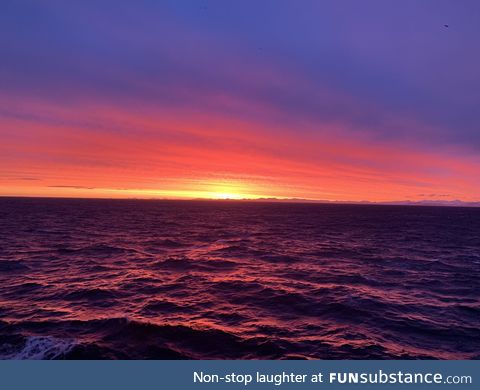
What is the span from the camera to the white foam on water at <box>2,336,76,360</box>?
477 inches

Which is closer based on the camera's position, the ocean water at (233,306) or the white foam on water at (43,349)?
the white foam on water at (43,349)

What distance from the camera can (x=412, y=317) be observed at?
17.3 m

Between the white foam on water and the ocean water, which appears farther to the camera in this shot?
the ocean water

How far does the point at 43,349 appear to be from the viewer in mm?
12664

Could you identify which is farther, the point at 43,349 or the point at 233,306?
the point at 233,306

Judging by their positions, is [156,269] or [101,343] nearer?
[101,343]

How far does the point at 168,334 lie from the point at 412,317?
12.2 metres

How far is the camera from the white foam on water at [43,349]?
1211 cm

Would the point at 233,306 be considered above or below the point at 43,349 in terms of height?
below
